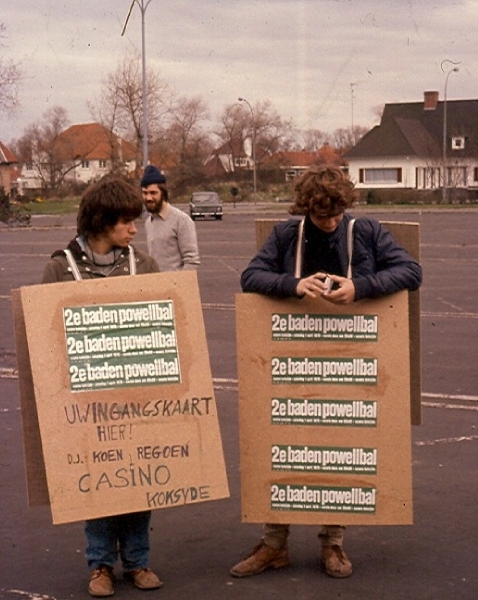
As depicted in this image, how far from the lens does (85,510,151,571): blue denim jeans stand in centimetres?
476

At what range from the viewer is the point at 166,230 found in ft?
27.1

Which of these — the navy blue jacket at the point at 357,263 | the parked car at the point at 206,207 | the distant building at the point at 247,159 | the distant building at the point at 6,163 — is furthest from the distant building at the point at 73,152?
the navy blue jacket at the point at 357,263

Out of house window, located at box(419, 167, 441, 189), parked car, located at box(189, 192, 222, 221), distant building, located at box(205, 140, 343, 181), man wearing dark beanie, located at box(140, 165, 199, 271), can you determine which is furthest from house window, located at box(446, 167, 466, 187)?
man wearing dark beanie, located at box(140, 165, 199, 271)

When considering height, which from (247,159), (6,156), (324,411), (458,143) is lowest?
(247,159)

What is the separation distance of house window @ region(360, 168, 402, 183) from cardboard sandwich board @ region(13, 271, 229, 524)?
8469cm

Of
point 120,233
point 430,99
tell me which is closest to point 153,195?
point 120,233

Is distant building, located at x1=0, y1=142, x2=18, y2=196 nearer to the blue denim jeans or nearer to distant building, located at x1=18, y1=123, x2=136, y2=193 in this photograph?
distant building, located at x1=18, y1=123, x2=136, y2=193

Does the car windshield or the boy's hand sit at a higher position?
the boy's hand

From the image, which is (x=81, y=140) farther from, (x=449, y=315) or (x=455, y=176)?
(x=449, y=315)

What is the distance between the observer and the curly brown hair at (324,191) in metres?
4.73

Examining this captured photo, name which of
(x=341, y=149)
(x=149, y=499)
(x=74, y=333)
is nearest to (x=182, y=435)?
(x=149, y=499)

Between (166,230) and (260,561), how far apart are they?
147 inches

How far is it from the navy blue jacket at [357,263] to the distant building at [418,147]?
8014 cm

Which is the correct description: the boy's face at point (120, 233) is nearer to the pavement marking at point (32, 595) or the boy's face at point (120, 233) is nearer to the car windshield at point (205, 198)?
the pavement marking at point (32, 595)
